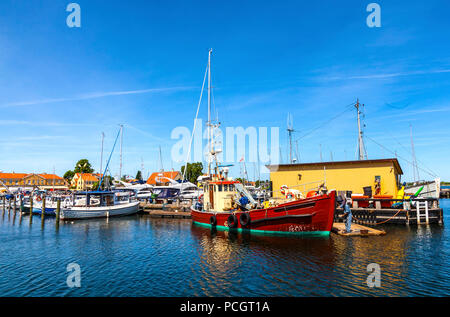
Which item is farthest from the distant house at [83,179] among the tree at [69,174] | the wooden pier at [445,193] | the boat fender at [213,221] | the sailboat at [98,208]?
the wooden pier at [445,193]

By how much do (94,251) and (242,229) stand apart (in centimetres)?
1130

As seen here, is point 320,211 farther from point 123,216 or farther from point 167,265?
point 123,216

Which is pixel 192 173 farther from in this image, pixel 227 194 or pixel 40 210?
pixel 227 194

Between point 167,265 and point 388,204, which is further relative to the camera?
point 388,204

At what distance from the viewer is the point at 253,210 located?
2089 cm

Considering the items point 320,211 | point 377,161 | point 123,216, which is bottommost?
point 123,216

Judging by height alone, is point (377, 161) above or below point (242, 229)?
above

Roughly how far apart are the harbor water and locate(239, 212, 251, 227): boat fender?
106 cm

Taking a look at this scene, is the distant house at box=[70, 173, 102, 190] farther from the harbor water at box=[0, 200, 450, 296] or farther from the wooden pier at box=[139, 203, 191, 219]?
the harbor water at box=[0, 200, 450, 296]

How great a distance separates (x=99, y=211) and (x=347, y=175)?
3255 cm

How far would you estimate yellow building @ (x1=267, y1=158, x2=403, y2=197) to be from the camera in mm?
29125
